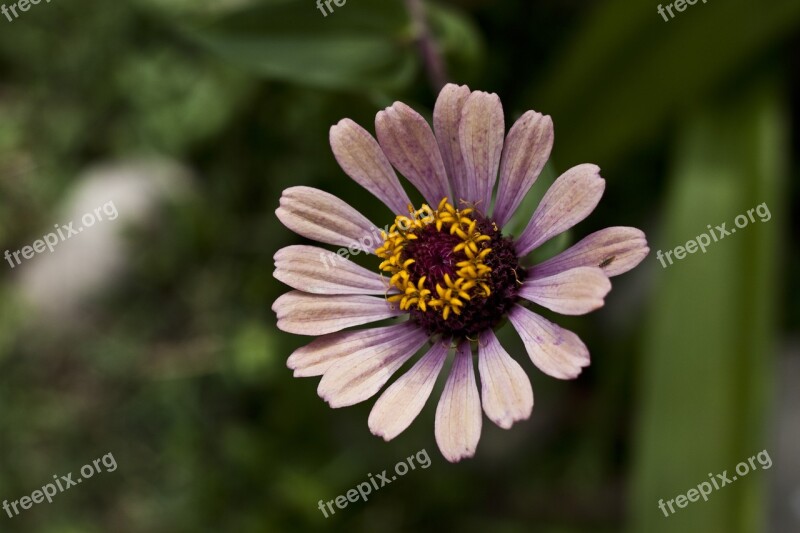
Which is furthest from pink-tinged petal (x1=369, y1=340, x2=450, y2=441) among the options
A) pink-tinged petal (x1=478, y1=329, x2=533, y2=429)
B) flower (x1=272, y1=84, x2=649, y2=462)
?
pink-tinged petal (x1=478, y1=329, x2=533, y2=429)

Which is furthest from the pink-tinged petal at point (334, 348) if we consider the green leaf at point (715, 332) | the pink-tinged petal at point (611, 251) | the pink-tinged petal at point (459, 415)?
the green leaf at point (715, 332)

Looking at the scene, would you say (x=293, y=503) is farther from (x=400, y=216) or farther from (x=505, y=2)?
(x=505, y=2)

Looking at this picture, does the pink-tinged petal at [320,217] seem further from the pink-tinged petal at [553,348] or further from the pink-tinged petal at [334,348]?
the pink-tinged petal at [553,348]

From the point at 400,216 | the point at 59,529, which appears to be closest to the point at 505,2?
the point at 400,216

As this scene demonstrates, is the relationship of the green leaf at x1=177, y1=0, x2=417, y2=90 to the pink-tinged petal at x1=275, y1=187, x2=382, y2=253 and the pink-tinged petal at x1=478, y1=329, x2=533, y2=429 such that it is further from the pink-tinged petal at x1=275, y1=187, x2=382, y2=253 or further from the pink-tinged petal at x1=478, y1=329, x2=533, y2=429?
the pink-tinged petal at x1=478, y1=329, x2=533, y2=429

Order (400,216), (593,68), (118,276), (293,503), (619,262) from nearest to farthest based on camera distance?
(619,262) → (400,216) → (593,68) → (293,503) → (118,276)

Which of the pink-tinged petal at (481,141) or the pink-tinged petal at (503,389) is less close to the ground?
the pink-tinged petal at (481,141)
